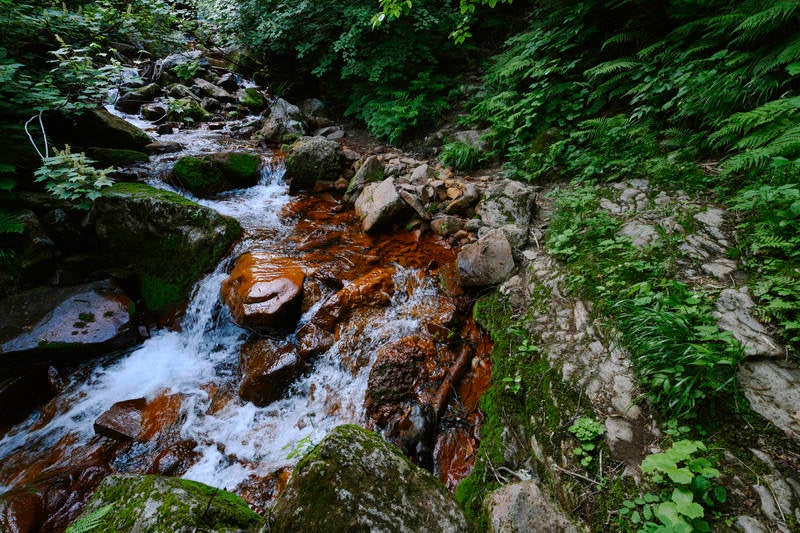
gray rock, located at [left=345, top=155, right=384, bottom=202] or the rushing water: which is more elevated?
gray rock, located at [left=345, top=155, right=384, bottom=202]

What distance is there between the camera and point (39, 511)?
2518 mm

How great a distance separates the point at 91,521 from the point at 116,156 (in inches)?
259

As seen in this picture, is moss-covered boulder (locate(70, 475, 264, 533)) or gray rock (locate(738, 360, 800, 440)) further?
gray rock (locate(738, 360, 800, 440))

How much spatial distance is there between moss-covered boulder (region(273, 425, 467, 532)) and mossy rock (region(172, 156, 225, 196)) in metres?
6.15

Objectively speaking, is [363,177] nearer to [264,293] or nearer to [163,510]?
[264,293]

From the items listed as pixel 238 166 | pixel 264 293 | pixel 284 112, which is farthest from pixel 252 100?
pixel 264 293

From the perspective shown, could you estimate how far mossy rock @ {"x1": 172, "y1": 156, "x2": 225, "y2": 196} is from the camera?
19.1ft

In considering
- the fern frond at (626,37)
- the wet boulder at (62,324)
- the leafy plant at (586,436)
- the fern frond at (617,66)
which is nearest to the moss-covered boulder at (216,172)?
the wet boulder at (62,324)

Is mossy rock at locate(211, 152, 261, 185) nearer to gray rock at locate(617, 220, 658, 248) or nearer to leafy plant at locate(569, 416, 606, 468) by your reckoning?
gray rock at locate(617, 220, 658, 248)

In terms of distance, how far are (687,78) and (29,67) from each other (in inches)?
338

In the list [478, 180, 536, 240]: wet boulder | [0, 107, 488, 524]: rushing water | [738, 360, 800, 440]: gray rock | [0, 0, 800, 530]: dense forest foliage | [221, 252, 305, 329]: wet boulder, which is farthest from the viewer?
[478, 180, 536, 240]: wet boulder

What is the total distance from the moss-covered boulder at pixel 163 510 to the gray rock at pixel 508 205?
12.9 feet

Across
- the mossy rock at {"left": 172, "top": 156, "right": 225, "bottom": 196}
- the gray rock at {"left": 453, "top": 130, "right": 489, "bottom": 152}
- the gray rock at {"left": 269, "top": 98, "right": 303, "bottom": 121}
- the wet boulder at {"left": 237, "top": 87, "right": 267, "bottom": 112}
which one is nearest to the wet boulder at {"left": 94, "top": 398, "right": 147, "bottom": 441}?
the mossy rock at {"left": 172, "top": 156, "right": 225, "bottom": 196}

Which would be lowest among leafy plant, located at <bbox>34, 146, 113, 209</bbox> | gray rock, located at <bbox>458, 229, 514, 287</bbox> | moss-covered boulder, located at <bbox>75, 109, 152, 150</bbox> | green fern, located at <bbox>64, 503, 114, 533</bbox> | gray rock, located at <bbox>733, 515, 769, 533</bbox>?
gray rock, located at <bbox>733, 515, 769, 533</bbox>
